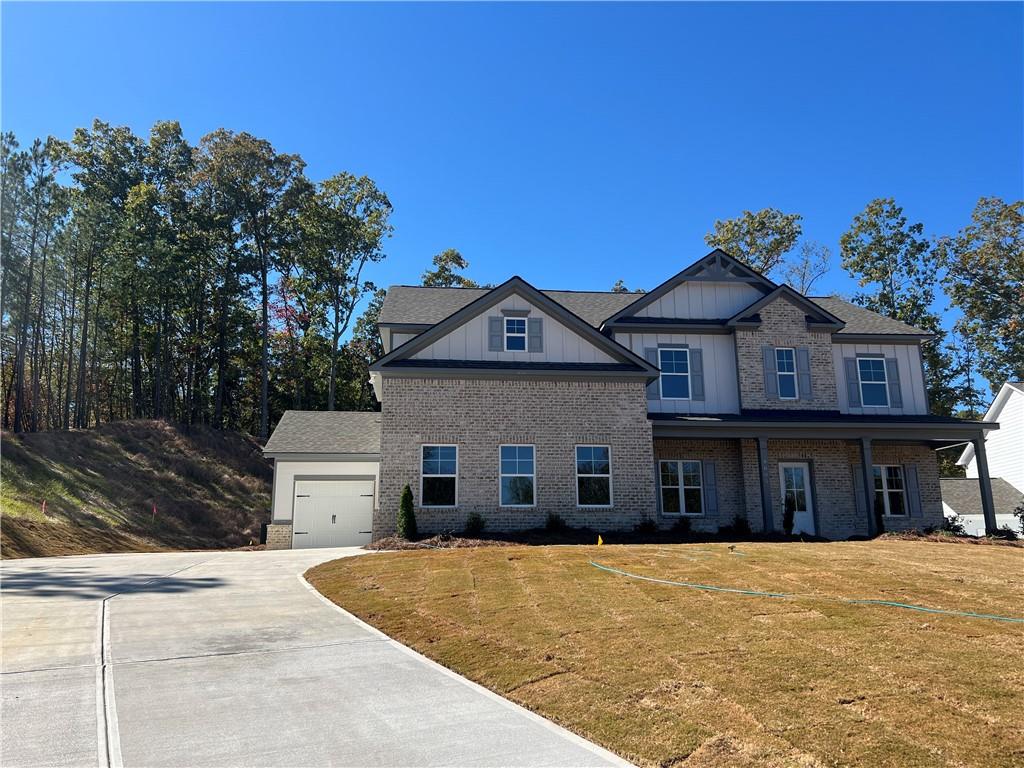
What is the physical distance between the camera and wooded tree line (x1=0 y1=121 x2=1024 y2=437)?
3719 cm

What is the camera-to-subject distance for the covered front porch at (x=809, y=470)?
64.0 ft

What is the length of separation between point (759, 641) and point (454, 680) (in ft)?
9.71

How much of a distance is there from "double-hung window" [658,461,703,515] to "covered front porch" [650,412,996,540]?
3 cm

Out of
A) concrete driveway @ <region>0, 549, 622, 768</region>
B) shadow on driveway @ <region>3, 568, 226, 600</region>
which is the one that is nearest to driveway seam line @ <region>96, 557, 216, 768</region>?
concrete driveway @ <region>0, 549, 622, 768</region>

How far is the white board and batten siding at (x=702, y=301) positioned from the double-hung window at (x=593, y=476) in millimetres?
5519

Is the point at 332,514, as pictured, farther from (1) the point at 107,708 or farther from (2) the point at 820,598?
(1) the point at 107,708

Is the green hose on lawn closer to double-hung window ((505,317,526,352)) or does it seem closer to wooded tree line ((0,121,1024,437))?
double-hung window ((505,317,526,352))

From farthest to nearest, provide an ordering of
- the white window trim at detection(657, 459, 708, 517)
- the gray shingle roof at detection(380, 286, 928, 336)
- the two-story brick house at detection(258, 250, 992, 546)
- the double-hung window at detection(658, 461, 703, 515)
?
1. the gray shingle roof at detection(380, 286, 928, 336)
2. the double-hung window at detection(658, 461, 703, 515)
3. the white window trim at detection(657, 459, 708, 517)
4. the two-story brick house at detection(258, 250, 992, 546)

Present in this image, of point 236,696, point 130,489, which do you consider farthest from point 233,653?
point 130,489

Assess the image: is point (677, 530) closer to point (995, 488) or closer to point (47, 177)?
point (995, 488)

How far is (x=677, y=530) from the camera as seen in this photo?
736 inches

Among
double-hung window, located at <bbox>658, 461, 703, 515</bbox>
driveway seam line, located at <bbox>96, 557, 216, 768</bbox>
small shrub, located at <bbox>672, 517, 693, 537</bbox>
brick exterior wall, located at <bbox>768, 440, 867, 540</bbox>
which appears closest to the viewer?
driveway seam line, located at <bbox>96, 557, 216, 768</bbox>

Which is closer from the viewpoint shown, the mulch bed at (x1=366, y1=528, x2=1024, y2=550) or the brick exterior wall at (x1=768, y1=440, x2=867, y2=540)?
the mulch bed at (x1=366, y1=528, x2=1024, y2=550)

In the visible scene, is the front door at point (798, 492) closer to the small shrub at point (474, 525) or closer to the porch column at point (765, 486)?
the porch column at point (765, 486)
